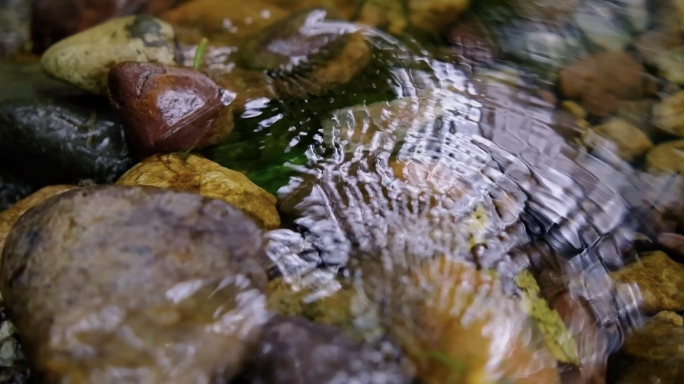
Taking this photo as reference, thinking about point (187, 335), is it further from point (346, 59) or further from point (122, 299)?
point (346, 59)

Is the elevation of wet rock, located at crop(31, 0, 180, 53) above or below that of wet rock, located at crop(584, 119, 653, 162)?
above

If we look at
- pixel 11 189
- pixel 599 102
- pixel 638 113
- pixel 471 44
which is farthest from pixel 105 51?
pixel 638 113

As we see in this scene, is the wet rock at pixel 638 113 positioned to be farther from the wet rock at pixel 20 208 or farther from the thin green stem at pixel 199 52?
the wet rock at pixel 20 208

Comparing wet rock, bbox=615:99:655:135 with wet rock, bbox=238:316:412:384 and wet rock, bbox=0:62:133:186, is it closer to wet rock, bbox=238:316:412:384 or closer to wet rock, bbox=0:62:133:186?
wet rock, bbox=238:316:412:384

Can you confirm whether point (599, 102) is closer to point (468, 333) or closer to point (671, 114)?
point (671, 114)

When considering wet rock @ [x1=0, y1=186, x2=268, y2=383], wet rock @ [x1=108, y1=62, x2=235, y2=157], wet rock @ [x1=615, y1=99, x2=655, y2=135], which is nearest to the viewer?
wet rock @ [x1=0, y1=186, x2=268, y2=383]

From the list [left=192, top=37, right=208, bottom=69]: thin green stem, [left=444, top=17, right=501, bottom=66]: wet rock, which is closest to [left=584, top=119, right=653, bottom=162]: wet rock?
[left=444, top=17, right=501, bottom=66]: wet rock
